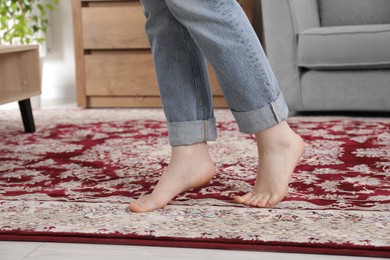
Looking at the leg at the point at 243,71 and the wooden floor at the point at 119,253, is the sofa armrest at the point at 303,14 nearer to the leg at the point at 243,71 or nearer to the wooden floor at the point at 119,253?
the leg at the point at 243,71

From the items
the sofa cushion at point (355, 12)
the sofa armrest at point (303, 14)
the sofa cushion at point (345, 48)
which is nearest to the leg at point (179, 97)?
the sofa cushion at point (345, 48)

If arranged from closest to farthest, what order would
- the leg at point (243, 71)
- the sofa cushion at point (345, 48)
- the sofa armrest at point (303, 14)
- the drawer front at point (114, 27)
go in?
the leg at point (243, 71) → the sofa cushion at point (345, 48) → the sofa armrest at point (303, 14) → the drawer front at point (114, 27)

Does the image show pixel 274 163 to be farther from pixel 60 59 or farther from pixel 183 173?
pixel 60 59

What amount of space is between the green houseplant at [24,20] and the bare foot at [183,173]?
227 cm

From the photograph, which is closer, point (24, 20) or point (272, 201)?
point (272, 201)

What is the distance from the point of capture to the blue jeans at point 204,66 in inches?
46.9

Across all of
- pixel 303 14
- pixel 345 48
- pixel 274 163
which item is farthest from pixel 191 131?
pixel 303 14

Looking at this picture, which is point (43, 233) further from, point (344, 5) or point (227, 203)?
point (344, 5)

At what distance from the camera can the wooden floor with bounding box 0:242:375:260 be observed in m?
1.05

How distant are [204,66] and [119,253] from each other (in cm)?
46

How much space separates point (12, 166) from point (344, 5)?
6.68 feet

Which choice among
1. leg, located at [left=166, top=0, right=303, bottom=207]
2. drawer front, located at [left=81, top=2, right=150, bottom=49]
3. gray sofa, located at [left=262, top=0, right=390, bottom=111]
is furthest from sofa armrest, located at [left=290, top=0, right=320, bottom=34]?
leg, located at [left=166, top=0, right=303, bottom=207]

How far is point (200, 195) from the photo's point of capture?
1425mm

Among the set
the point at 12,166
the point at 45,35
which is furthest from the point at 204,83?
the point at 45,35
